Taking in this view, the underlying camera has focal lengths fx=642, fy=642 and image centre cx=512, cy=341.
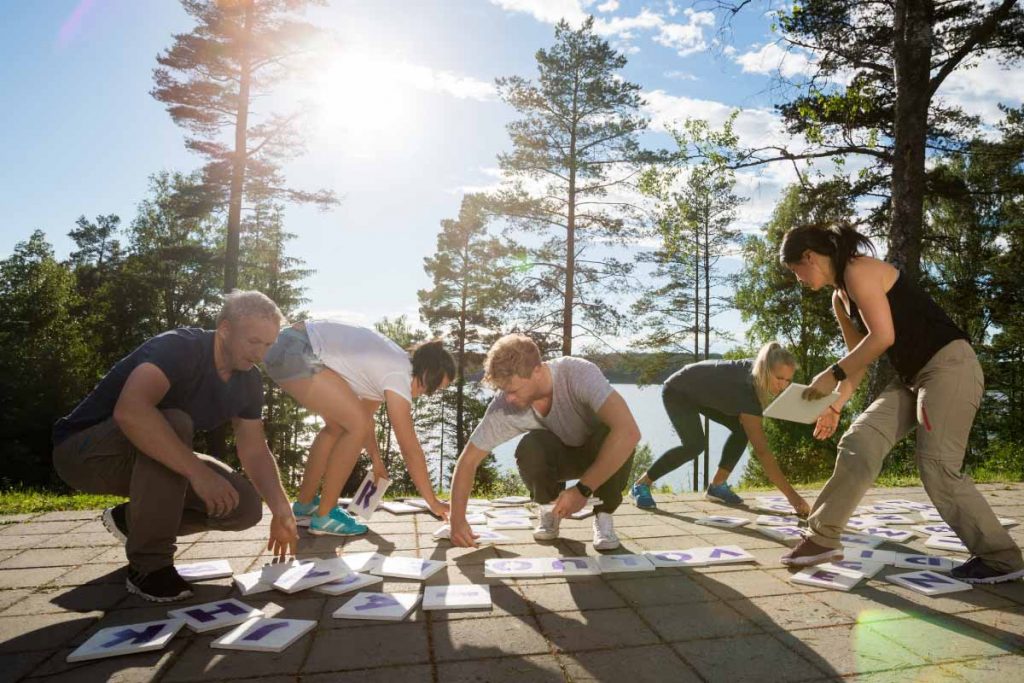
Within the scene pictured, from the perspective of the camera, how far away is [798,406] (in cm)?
334

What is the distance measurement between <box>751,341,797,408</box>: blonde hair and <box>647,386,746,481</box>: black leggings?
0.69m

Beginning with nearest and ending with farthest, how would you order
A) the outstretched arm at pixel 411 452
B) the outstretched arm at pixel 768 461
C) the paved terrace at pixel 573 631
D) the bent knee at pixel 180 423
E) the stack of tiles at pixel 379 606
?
the paved terrace at pixel 573 631, the stack of tiles at pixel 379 606, the bent knee at pixel 180 423, the outstretched arm at pixel 411 452, the outstretched arm at pixel 768 461

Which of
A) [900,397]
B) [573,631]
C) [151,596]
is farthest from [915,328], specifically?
[151,596]

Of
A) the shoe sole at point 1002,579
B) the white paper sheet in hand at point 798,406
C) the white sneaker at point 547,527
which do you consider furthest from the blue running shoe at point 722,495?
the shoe sole at point 1002,579

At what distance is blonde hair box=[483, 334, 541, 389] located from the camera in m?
3.35

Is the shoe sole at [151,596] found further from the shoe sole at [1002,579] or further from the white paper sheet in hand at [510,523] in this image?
the shoe sole at [1002,579]

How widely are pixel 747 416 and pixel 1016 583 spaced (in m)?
2.04

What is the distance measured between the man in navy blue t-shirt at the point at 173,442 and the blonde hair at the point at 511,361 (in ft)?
3.63

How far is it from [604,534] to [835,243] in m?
2.08

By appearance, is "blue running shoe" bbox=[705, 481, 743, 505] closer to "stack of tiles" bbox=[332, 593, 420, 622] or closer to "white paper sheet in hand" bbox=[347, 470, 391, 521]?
"white paper sheet in hand" bbox=[347, 470, 391, 521]

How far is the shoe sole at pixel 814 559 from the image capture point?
3254mm

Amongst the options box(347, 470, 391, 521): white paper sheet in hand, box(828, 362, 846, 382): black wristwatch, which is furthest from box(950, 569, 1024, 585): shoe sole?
box(347, 470, 391, 521): white paper sheet in hand

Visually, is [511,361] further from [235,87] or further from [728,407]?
[235,87]

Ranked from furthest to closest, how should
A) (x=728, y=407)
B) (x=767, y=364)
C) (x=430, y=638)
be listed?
(x=728, y=407) < (x=767, y=364) < (x=430, y=638)
